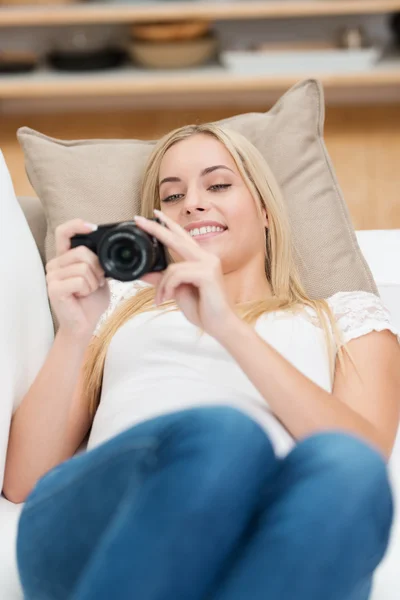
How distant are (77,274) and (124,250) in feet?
0.23

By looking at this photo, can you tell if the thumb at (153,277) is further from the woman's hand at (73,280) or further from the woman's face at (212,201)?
the woman's face at (212,201)

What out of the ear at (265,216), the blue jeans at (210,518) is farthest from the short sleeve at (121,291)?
the blue jeans at (210,518)

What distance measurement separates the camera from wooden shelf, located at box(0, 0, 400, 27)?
11.1 feet

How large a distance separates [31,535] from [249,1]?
2773 mm

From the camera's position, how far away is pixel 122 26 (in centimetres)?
372

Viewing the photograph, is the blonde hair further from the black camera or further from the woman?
the black camera

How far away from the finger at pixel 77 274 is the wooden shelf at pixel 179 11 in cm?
232

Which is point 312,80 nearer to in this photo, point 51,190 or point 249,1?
point 51,190

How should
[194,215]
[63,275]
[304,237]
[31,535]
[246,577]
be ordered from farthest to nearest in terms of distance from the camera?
[304,237]
[194,215]
[63,275]
[31,535]
[246,577]

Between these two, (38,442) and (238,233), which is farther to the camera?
(238,233)

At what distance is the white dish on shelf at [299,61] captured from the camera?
3391 millimetres

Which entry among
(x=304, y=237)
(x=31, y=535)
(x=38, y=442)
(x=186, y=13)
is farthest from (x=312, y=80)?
(x=186, y=13)

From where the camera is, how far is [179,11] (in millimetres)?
3373

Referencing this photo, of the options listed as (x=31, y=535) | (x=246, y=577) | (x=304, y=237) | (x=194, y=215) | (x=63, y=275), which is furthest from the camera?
(x=304, y=237)
